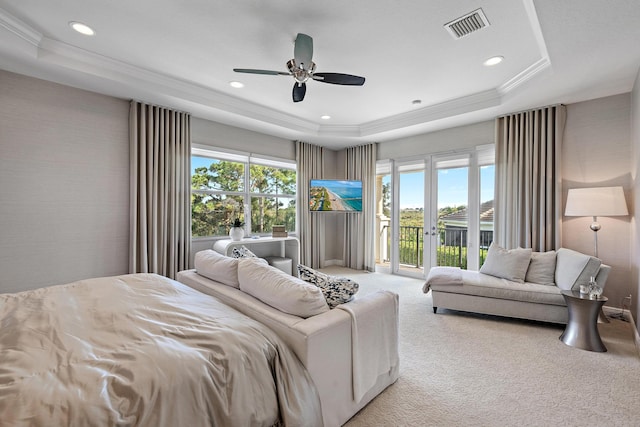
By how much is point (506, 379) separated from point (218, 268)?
89.9 inches

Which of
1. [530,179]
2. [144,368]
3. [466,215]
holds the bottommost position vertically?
[144,368]

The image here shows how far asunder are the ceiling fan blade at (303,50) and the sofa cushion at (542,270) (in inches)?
128

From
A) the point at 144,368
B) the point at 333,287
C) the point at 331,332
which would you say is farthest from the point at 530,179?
the point at 144,368

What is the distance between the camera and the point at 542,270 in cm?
323

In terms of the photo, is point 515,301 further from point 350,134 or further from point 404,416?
point 350,134

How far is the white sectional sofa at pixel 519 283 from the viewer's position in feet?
9.50

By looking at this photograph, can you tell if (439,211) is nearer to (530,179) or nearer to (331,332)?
(530,179)

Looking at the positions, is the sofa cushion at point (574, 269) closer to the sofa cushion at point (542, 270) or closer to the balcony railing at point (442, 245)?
the sofa cushion at point (542, 270)

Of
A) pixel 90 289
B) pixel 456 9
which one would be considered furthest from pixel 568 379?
pixel 90 289

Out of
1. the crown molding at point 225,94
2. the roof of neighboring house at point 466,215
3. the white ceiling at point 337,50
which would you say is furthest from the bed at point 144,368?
the roof of neighboring house at point 466,215

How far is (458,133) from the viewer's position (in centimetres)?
471

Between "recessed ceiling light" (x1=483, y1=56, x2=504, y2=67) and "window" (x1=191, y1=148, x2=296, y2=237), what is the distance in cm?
345

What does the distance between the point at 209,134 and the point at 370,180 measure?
10.1 feet

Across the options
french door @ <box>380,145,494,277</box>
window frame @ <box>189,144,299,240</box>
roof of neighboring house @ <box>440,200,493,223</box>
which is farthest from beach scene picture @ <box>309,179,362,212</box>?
roof of neighboring house @ <box>440,200,493,223</box>
